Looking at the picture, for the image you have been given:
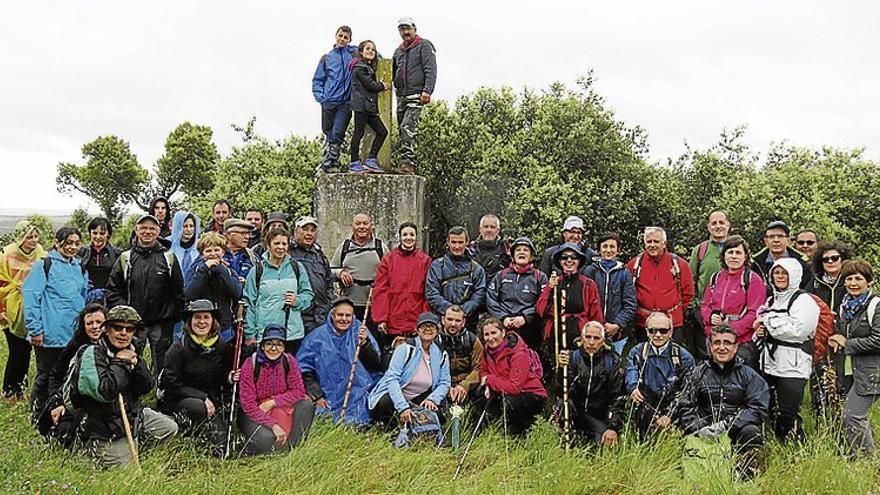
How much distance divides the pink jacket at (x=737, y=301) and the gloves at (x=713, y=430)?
972mm

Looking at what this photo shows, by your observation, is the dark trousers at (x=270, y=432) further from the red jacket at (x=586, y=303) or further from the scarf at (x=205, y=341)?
the red jacket at (x=586, y=303)

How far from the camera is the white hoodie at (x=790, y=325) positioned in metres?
6.01

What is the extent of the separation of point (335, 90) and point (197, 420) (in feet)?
13.7

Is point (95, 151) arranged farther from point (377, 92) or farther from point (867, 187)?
point (867, 187)

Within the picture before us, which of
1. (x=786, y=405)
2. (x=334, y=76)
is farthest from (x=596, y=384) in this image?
(x=334, y=76)

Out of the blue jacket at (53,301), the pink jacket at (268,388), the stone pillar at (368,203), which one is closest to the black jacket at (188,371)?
the pink jacket at (268,388)

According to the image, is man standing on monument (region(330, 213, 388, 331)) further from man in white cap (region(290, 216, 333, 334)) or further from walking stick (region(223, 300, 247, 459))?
walking stick (region(223, 300, 247, 459))

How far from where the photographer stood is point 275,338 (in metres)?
6.22

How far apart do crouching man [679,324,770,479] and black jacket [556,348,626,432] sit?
1.89ft

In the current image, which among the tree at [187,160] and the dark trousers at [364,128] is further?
the tree at [187,160]

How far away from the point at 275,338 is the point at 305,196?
8250 millimetres

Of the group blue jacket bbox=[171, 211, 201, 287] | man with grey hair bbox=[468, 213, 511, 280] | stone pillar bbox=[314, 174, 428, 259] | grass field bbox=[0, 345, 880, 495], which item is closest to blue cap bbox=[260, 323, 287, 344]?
grass field bbox=[0, 345, 880, 495]

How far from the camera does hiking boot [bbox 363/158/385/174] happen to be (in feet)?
28.8

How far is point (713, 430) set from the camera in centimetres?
576
